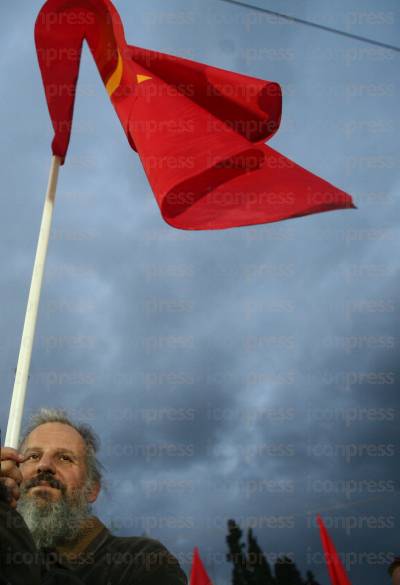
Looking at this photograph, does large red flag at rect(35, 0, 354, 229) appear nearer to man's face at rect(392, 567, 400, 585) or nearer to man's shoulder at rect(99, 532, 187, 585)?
man's shoulder at rect(99, 532, 187, 585)

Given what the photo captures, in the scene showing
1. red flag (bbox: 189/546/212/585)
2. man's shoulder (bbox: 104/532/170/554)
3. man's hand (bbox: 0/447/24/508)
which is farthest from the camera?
red flag (bbox: 189/546/212/585)

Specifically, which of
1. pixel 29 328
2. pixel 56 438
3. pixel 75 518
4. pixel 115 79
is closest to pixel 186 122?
pixel 115 79

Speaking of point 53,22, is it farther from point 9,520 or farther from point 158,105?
point 9,520

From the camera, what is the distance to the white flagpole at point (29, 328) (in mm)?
2049

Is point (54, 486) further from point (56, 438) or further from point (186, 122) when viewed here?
point (186, 122)

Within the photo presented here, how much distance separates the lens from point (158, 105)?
134 inches

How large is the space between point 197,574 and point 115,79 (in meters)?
4.60

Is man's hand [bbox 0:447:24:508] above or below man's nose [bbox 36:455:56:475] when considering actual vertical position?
below

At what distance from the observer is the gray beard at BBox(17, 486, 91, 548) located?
2.46 metres

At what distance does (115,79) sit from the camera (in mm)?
Result: 3541

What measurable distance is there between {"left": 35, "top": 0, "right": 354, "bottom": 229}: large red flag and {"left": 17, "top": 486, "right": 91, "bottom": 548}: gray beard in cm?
146

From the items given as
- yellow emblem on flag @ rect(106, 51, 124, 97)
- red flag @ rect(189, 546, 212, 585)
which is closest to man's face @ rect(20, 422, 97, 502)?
yellow emblem on flag @ rect(106, 51, 124, 97)

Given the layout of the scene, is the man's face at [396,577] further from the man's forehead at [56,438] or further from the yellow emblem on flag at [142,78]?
the yellow emblem on flag at [142,78]

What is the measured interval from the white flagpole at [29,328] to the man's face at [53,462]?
0.62 meters
